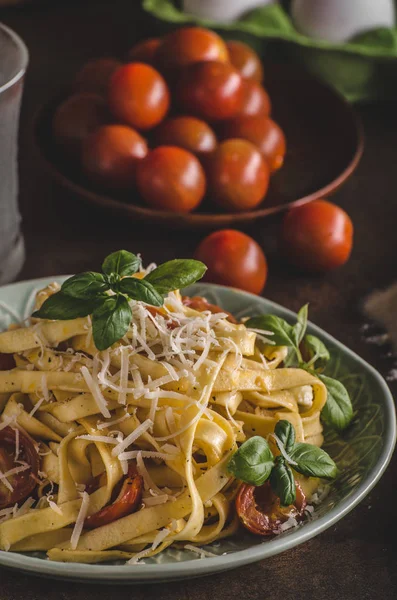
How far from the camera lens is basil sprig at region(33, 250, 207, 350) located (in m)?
1.78

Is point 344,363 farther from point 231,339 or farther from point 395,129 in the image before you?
point 395,129

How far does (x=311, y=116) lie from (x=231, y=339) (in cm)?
187

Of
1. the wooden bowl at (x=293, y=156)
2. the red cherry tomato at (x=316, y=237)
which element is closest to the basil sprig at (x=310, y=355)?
the red cherry tomato at (x=316, y=237)

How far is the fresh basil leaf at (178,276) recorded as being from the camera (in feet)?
6.22

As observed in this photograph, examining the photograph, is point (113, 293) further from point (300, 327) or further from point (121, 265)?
point (300, 327)

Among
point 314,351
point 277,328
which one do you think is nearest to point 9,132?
point 277,328

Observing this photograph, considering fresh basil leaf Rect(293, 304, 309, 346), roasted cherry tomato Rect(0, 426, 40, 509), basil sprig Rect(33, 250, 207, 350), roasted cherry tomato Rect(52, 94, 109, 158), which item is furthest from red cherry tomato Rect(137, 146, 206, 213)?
roasted cherry tomato Rect(0, 426, 40, 509)

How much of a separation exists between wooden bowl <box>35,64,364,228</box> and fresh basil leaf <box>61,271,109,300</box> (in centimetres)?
95

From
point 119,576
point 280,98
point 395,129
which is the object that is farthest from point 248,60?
point 119,576

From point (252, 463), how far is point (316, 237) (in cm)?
125

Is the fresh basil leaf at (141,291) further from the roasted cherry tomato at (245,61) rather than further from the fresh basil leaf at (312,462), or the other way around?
the roasted cherry tomato at (245,61)

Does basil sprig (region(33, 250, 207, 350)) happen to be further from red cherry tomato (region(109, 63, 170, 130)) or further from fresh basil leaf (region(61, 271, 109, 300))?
red cherry tomato (region(109, 63, 170, 130))

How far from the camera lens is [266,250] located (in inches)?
119

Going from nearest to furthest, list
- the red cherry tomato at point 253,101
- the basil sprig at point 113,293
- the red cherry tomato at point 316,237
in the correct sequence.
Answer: the basil sprig at point 113,293, the red cherry tomato at point 316,237, the red cherry tomato at point 253,101
